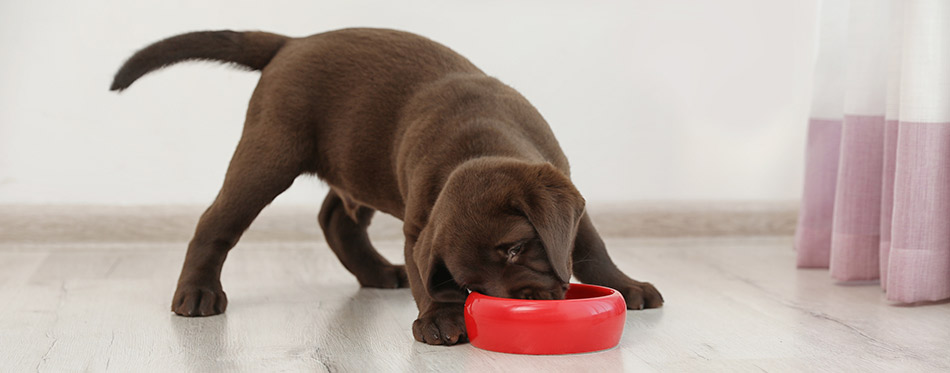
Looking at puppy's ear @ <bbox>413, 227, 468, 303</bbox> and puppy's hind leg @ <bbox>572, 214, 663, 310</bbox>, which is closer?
puppy's ear @ <bbox>413, 227, 468, 303</bbox>

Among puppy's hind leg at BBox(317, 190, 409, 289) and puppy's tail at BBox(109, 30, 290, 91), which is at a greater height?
puppy's tail at BBox(109, 30, 290, 91)

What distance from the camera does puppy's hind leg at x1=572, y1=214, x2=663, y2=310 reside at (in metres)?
2.28

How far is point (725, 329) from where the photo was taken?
2.10 m

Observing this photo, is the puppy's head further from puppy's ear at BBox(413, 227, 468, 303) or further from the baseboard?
the baseboard

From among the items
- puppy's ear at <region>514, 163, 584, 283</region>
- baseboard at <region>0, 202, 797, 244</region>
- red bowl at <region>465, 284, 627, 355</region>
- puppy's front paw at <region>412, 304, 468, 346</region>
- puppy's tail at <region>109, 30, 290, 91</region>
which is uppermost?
puppy's tail at <region>109, 30, 290, 91</region>

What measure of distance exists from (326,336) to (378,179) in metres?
0.48

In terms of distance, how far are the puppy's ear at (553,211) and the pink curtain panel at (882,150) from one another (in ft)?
3.39

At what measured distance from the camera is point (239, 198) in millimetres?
2387

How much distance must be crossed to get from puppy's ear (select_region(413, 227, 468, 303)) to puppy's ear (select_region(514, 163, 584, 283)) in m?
0.20

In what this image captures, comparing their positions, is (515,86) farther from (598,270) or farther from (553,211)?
(553,211)

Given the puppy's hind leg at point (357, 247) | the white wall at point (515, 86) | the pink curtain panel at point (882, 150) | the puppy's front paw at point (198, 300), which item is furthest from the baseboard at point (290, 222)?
the puppy's front paw at point (198, 300)

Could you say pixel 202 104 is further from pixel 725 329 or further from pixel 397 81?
pixel 725 329

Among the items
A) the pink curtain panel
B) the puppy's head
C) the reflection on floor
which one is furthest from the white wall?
the puppy's head

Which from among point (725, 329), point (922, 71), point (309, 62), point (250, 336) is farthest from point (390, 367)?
point (922, 71)
